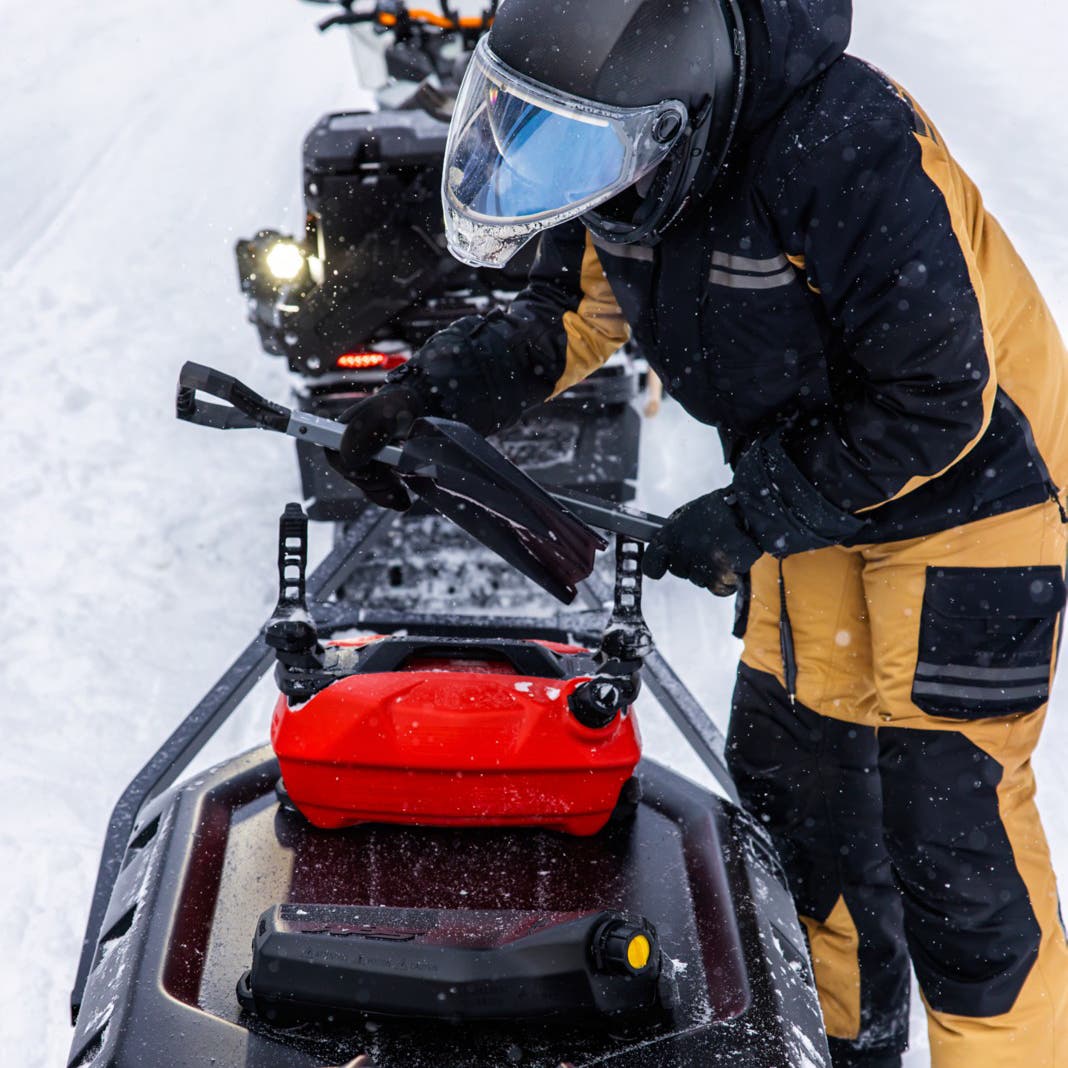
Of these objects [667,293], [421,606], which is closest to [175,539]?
[421,606]

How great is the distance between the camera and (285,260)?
361 centimetres

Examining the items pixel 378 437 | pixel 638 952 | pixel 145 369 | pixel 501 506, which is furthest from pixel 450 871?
pixel 145 369

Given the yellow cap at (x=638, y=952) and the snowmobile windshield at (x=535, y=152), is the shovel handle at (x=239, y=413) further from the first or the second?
the yellow cap at (x=638, y=952)

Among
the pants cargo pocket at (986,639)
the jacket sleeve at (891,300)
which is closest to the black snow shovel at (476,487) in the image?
the jacket sleeve at (891,300)

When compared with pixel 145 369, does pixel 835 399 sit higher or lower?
higher

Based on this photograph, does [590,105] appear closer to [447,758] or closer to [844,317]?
[844,317]

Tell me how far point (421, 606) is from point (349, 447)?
5.80 ft

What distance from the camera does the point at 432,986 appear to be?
57.5 inches

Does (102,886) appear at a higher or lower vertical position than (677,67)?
lower

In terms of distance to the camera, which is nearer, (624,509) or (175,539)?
(624,509)

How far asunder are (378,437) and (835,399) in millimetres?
725

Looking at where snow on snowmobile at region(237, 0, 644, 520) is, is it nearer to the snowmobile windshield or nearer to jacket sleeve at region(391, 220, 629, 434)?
jacket sleeve at region(391, 220, 629, 434)

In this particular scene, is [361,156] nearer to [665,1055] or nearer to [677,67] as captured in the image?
[677,67]

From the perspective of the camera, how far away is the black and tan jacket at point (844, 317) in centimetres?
163
